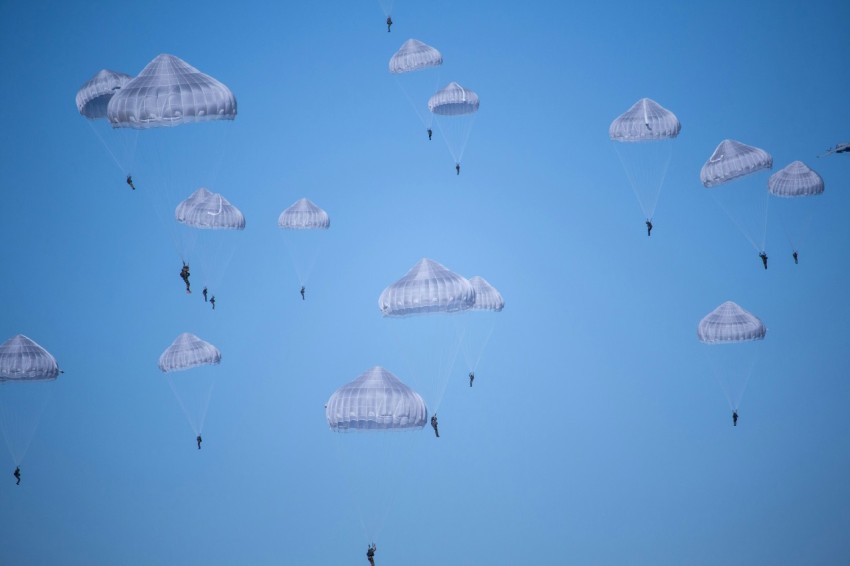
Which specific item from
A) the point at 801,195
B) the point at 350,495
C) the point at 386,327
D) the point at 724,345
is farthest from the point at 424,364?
the point at 801,195

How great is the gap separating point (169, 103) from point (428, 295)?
26.5 feet

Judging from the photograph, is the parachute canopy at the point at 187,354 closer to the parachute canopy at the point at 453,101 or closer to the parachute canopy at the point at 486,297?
the parachute canopy at the point at 486,297

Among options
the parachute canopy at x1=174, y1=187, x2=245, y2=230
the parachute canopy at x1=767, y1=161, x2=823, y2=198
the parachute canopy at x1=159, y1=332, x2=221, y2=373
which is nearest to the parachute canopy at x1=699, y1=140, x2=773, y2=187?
the parachute canopy at x1=767, y1=161, x2=823, y2=198

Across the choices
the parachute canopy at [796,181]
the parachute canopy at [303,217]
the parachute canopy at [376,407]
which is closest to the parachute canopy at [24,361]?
the parachute canopy at [303,217]

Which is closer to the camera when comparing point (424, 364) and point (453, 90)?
point (453, 90)

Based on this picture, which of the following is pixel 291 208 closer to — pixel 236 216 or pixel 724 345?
pixel 236 216

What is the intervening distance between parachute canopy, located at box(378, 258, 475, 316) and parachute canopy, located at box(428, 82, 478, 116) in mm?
6001

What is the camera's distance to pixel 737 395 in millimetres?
35156

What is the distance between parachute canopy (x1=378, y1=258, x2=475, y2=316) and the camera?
93.0 ft

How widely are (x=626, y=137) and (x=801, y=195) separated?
17.9 ft

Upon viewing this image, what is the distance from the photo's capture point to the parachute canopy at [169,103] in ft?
79.9

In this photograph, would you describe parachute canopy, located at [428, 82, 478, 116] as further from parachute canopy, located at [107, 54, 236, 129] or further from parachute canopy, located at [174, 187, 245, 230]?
parachute canopy, located at [107, 54, 236, 129]

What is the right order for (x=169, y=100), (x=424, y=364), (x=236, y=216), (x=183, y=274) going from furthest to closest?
(x=424, y=364) < (x=236, y=216) < (x=183, y=274) < (x=169, y=100)

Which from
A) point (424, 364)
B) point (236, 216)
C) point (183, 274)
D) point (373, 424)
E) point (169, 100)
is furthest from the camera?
point (424, 364)
